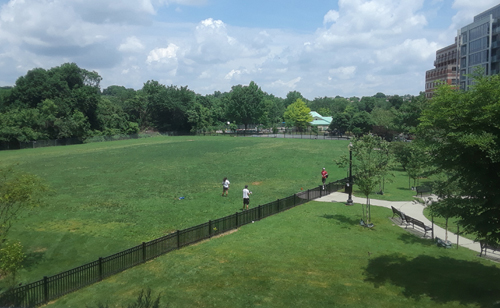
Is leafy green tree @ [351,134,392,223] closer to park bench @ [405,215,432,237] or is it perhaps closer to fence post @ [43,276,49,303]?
park bench @ [405,215,432,237]

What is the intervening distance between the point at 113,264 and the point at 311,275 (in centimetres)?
718

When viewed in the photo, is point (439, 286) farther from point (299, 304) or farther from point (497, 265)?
point (299, 304)

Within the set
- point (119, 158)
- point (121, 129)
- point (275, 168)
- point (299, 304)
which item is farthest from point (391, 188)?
point (121, 129)

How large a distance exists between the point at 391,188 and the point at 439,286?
2001cm

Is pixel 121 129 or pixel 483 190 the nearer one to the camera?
pixel 483 190

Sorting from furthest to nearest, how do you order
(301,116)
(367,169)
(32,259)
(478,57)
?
1. (301,116)
2. (478,57)
3. (367,169)
4. (32,259)

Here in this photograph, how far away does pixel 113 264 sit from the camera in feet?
42.2

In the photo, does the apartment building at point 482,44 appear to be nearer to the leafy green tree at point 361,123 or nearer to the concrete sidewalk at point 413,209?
the leafy green tree at point 361,123

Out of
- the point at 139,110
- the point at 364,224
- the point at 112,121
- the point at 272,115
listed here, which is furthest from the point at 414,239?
the point at 272,115

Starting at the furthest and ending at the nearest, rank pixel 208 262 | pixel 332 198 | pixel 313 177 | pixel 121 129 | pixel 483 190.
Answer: pixel 121 129
pixel 313 177
pixel 332 198
pixel 208 262
pixel 483 190

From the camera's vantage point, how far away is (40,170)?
37062 mm

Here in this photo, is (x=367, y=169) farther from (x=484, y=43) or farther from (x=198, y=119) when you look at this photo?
(x=198, y=119)

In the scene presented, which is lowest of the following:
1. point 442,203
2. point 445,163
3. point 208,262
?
point 208,262

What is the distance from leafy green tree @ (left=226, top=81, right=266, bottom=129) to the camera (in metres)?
108
